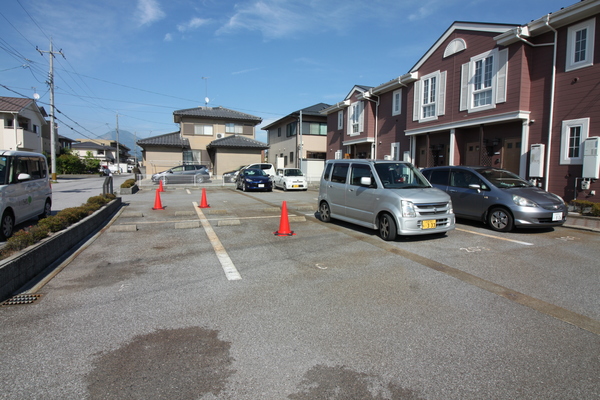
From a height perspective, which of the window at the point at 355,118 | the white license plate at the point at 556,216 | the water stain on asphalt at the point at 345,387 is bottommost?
the water stain on asphalt at the point at 345,387

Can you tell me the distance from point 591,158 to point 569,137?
45.7 inches

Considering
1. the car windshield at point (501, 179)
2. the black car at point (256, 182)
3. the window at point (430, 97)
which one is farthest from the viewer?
the black car at point (256, 182)

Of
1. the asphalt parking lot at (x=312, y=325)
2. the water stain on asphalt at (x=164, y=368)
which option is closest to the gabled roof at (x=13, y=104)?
the asphalt parking lot at (x=312, y=325)

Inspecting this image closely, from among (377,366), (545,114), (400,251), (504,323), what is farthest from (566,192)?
(377,366)

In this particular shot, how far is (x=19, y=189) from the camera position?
320 inches

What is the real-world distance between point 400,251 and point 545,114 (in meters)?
9.60

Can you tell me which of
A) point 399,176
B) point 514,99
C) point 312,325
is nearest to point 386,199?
point 399,176

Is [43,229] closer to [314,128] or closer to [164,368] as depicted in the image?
[164,368]

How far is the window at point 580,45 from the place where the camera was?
11.2 meters

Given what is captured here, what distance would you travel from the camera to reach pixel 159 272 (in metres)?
5.62

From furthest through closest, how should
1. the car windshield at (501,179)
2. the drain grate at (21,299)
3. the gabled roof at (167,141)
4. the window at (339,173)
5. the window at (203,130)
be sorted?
the window at (203,130) → the gabled roof at (167,141) → the window at (339,173) → the car windshield at (501,179) → the drain grate at (21,299)

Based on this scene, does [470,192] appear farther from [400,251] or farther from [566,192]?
[566,192]

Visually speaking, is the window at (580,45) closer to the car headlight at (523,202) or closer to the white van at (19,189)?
the car headlight at (523,202)

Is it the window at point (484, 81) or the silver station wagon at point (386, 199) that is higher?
the window at point (484, 81)
